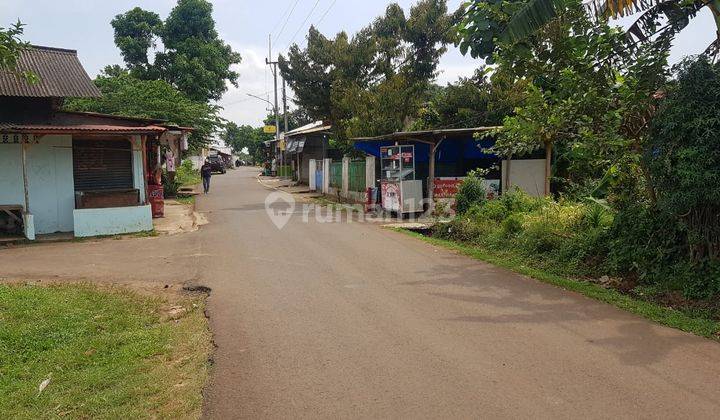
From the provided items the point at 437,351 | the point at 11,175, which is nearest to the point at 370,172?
the point at 11,175

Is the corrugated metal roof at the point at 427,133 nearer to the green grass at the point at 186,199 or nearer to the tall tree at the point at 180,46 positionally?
the green grass at the point at 186,199

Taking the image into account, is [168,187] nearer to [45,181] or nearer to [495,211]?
[45,181]

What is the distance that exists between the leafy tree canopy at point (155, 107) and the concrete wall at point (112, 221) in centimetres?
923

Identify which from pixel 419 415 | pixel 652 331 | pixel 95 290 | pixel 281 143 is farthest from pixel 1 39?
pixel 281 143

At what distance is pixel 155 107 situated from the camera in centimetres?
2438

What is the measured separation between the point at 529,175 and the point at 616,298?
9.32 metres

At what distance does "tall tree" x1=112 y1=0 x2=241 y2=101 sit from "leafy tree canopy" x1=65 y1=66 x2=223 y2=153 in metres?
6.92

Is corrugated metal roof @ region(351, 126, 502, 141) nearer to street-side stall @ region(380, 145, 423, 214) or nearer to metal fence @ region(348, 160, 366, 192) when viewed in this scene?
street-side stall @ region(380, 145, 423, 214)

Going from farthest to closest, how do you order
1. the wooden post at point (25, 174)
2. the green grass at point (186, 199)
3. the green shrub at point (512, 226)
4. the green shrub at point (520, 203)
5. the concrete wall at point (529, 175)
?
the green grass at point (186, 199) → the concrete wall at point (529, 175) → the wooden post at point (25, 174) → the green shrub at point (520, 203) → the green shrub at point (512, 226)

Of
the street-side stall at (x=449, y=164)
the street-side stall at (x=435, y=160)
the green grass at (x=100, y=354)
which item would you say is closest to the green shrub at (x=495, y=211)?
the street-side stall at (x=449, y=164)

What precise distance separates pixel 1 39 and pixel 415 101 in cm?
1863

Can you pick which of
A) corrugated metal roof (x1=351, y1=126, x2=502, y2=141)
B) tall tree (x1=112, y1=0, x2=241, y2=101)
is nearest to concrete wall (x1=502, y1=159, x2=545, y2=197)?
corrugated metal roof (x1=351, y1=126, x2=502, y2=141)

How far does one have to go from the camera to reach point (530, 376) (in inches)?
176

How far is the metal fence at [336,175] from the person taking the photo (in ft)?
80.5
